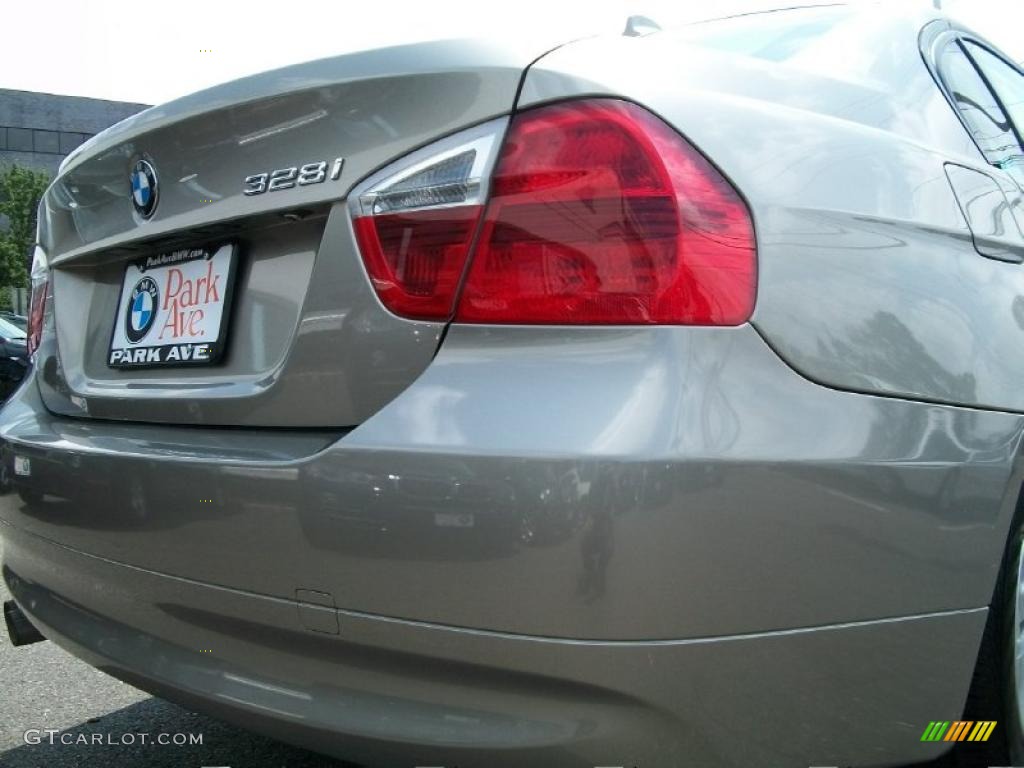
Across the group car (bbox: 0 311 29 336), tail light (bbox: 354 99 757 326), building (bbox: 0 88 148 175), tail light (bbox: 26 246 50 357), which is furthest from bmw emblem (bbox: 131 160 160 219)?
building (bbox: 0 88 148 175)

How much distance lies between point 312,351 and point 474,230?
Result: 1.04 feet

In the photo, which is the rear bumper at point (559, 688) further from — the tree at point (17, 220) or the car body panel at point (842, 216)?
the tree at point (17, 220)

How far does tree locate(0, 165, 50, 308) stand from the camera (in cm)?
3556

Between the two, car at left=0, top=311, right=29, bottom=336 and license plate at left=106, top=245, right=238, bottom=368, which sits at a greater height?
license plate at left=106, top=245, right=238, bottom=368

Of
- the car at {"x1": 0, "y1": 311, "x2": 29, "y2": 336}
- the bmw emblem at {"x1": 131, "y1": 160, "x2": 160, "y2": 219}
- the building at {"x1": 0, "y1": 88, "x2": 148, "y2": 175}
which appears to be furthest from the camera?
the building at {"x1": 0, "y1": 88, "x2": 148, "y2": 175}

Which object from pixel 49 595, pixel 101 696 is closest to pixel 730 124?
pixel 49 595

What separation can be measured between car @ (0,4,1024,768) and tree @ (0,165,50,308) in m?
37.4

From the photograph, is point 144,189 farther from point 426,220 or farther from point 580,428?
point 580,428

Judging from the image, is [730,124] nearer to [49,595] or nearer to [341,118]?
[341,118]

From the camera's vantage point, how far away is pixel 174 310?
1835 mm

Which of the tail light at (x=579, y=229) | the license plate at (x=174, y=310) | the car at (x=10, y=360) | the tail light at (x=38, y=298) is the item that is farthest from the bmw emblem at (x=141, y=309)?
the car at (x=10, y=360)

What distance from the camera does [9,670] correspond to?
300 cm

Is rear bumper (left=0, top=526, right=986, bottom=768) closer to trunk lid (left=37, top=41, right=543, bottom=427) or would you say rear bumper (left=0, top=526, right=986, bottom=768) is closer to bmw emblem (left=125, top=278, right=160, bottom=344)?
trunk lid (left=37, top=41, right=543, bottom=427)

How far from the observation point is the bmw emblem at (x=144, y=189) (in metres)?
1.84
